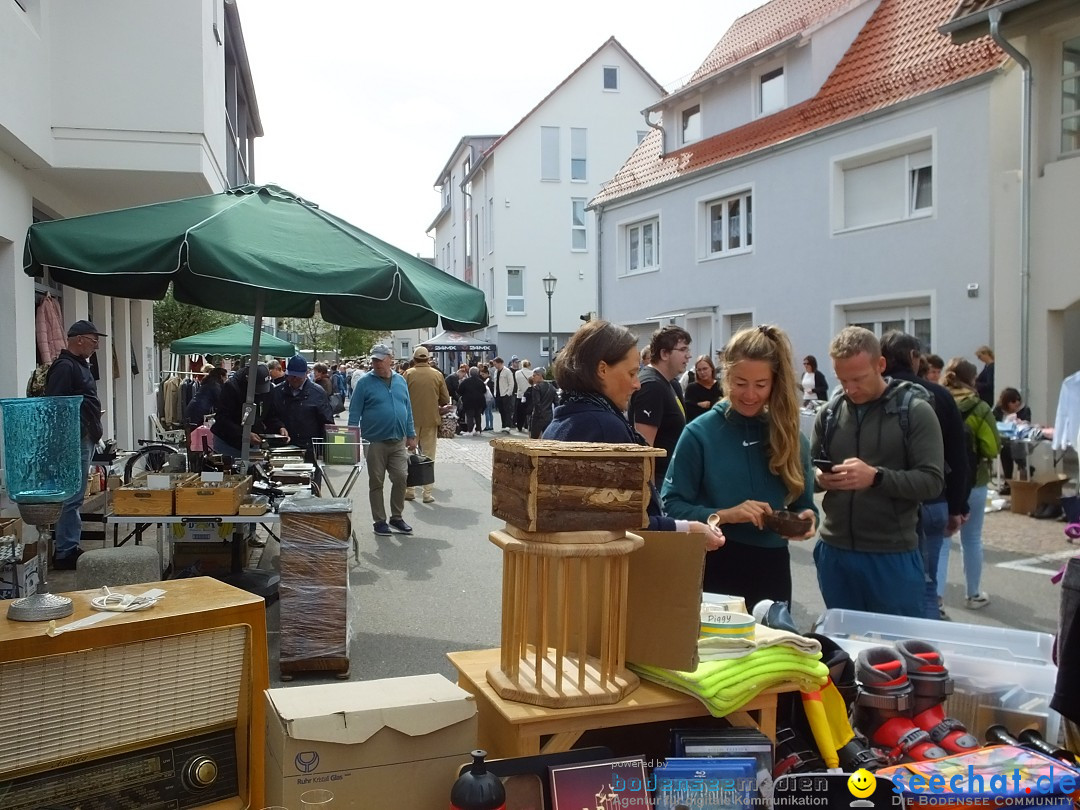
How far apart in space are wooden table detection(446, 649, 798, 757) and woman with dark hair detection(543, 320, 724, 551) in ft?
1.80

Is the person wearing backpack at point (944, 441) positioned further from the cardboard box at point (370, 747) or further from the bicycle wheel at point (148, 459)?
the bicycle wheel at point (148, 459)

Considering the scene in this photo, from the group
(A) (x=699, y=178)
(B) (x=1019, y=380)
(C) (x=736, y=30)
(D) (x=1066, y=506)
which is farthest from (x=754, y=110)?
(D) (x=1066, y=506)

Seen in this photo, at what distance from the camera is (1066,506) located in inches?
364

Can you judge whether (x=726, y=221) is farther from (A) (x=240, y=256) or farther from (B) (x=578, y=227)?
(B) (x=578, y=227)

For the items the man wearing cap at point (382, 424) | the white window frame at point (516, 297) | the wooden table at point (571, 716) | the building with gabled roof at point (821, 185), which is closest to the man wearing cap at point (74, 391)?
the man wearing cap at point (382, 424)

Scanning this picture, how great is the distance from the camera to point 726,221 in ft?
65.8

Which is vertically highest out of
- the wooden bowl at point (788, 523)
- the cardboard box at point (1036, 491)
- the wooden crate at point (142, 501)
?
the wooden bowl at point (788, 523)

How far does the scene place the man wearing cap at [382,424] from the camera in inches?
368

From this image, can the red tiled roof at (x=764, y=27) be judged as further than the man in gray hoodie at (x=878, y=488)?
Yes

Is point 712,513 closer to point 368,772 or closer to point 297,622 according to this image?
point 368,772

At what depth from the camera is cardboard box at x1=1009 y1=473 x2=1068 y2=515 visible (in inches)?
414

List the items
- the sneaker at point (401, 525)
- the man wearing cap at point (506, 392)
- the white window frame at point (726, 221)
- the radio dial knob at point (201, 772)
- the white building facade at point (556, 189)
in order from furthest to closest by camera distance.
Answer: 1. the white building facade at point (556, 189)
2. the man wearing cap at point (506, 392)
3. the white window frame at point (726, 221)
4. the sneaker at point (401, 525)
5. the radio dial knob at point (201, 772)

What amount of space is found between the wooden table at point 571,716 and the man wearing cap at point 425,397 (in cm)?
972

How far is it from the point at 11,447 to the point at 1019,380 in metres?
13.7
